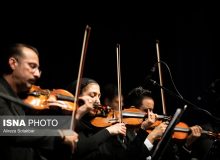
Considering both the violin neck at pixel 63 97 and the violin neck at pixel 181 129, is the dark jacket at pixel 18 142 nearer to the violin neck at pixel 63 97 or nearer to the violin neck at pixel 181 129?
the violin neck at pixel 63 97

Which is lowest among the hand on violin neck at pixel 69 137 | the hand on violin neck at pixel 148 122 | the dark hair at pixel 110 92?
the hand on violin neck at pixel 148 122

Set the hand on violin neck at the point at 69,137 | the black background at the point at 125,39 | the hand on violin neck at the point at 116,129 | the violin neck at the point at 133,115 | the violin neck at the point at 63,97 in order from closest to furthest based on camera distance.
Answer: the hand on violin neck at the point at 69,137
the violin neck at the point at 63,97
the hand on violin neck at the point at 116,129
the violin neck at the point at 133,115
the black background at the point at 125,39

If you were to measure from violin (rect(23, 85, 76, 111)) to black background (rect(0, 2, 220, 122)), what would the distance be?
49.9 inches

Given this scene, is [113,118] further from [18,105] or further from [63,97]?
[18,105]

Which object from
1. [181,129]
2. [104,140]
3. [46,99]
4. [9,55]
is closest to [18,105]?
[46,99]

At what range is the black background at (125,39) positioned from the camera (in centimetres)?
359

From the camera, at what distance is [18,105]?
6.52 ft

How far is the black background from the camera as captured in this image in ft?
11.8

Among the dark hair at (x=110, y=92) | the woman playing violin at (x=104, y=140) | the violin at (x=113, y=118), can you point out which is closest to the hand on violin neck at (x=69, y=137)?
the woman playing violin at (x=104, y=140)

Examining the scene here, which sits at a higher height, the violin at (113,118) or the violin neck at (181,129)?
the violin at (113,118)

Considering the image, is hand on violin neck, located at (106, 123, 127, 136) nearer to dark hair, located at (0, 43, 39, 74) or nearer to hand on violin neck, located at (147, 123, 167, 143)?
hand on violin neck, located at (147, 123, 167, 143)

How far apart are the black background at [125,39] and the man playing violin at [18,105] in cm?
118

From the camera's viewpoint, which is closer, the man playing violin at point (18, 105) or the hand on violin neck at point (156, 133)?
the man playing violin at point (18, 105)

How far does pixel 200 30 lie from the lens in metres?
4.82
